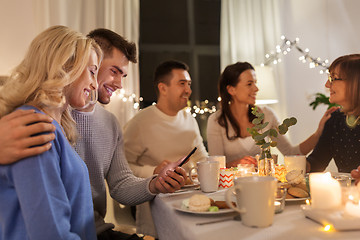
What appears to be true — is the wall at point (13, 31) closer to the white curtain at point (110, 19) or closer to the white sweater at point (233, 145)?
the white curtain at point (110, 19)

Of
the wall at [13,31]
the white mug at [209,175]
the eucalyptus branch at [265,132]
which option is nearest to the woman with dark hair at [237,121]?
the eucalyptus branch at [265,132]

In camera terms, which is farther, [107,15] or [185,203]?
[107,15]

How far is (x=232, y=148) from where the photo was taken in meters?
2.31

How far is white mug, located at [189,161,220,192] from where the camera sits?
115 centimetres

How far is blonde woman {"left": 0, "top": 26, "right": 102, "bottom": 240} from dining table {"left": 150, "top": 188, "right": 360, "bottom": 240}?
10.2 inches

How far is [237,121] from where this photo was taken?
2.46 meters

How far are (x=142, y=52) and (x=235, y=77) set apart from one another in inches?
57.9

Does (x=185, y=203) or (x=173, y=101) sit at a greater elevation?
(x=173, y=101)

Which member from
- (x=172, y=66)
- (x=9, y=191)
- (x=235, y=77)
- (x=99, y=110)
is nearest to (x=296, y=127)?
(x=235, y=77)

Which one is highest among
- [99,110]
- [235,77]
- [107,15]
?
[107,15]

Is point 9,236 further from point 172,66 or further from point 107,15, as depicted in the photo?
point 107,15

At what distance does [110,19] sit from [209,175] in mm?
2561

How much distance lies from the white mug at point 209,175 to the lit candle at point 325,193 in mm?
401

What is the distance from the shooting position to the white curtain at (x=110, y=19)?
3164 mm
